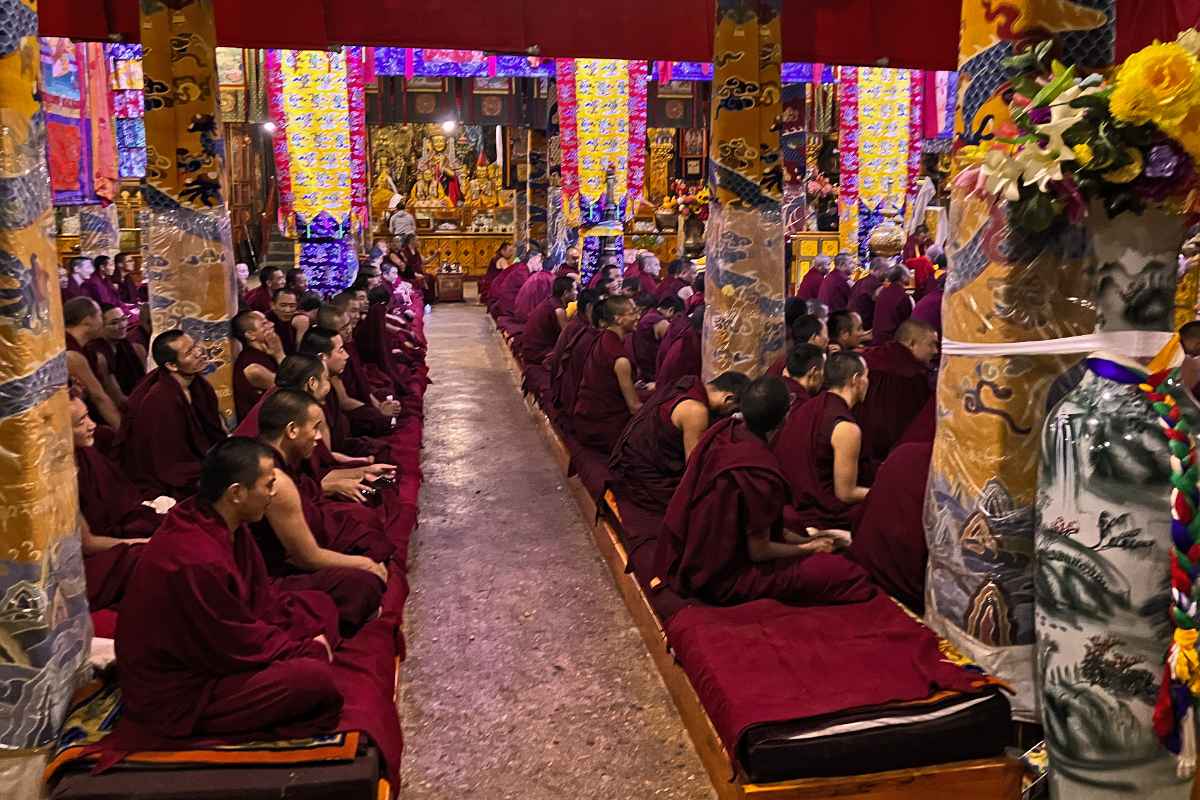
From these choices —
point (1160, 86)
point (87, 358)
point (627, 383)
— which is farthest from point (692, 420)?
point (87, 358)

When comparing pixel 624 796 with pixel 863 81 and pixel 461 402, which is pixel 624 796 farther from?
pixel 863 81

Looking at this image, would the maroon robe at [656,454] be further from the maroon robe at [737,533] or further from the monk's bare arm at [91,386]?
the monk's bare arm at [91,386]

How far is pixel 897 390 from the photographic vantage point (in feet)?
18.7

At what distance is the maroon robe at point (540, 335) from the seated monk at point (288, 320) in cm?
230

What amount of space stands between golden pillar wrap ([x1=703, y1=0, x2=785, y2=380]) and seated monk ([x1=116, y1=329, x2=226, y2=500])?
2962 millimetres

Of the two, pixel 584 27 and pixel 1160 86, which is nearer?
pixel 1160 86

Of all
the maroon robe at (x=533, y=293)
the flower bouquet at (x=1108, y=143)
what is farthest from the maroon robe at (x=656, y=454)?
the maroon robe at (x=533, y=293)

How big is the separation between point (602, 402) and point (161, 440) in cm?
265

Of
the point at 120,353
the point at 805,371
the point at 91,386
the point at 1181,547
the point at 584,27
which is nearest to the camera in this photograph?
the point at 1181,547

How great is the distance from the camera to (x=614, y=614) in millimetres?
4750

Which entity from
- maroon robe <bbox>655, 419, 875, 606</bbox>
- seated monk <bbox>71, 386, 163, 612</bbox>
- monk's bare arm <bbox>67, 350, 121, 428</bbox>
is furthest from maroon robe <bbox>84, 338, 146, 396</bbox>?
maroon robe <bbox>655, 419, 875, 606</bbox>

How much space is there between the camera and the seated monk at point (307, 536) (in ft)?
12.5

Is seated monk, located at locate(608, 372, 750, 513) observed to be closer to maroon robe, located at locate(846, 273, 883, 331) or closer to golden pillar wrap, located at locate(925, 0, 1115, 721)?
golden pillar wrap, located at locate(925, 0, 1115, 721)

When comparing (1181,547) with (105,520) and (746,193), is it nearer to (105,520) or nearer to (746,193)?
(105,520)
